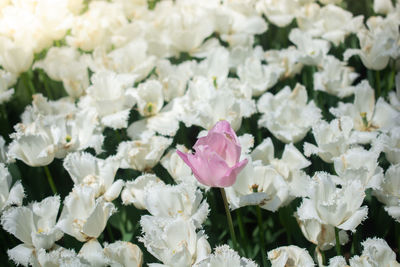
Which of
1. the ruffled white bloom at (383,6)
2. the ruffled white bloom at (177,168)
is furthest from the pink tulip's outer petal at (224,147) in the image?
the ruffled white bloom at (383,6)

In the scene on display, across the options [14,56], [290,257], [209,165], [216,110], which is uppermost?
[209,165]

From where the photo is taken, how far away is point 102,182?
1.58 metres

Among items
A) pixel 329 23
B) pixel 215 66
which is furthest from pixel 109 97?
pixel 329 23

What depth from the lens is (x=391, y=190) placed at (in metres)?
1.48

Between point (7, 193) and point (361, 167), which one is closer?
point (361, 167)

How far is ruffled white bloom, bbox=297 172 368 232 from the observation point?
1292 mm

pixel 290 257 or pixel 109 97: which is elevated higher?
pixel 109 97

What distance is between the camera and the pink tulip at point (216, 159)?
1152 millimetres

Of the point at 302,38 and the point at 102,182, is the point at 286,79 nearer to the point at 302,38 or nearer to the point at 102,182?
the point at 302,38

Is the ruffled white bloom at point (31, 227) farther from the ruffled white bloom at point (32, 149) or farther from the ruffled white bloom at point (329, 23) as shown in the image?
the ruffled white bloom at point (329, 23)

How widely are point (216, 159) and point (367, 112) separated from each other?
0.92m

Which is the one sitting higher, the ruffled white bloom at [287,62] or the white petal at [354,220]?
the white petal at [354,220]

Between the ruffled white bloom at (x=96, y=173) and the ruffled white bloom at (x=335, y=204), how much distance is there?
60 cm

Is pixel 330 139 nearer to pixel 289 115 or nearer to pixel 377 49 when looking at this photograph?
pixel 289 115
